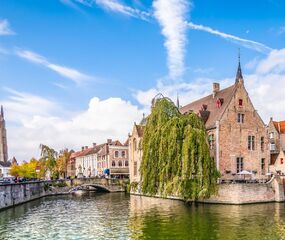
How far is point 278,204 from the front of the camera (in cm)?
3509

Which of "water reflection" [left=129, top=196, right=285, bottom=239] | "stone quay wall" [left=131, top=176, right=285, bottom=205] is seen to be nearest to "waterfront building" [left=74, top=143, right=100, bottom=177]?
"stone quay wall" [left=131, top=176, right=285, bottom=205]

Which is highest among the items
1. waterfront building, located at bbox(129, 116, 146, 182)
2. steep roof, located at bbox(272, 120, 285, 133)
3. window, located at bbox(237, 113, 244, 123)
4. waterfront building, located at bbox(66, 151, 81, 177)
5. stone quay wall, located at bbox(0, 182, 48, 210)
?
window, located at bbox(237, 113, 244, 123)

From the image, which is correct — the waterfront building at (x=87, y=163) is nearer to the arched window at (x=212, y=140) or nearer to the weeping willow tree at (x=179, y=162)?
the arched window at (x=212, y=140)

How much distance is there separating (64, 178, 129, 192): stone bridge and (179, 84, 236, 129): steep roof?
1972 centimetres

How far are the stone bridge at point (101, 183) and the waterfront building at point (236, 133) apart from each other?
2206 cm

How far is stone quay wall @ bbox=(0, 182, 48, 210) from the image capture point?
36094mm

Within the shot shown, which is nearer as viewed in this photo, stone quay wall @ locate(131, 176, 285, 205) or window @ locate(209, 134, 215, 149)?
stone quay wall @ locate(131, 176, 285, 205)

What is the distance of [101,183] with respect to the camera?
61.0 metres

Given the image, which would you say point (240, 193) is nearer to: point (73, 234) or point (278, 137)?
point (73, 234)

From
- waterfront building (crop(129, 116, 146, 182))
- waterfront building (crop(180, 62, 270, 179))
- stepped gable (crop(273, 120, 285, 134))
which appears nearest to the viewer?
waterfront building (crop(180, 62, 270, 179))

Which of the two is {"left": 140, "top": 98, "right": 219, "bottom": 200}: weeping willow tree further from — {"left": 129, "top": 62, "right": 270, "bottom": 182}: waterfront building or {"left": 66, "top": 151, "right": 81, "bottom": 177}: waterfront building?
{"left": 66, "top": 151, "right": 81, "bottom": 177}: waterfront building

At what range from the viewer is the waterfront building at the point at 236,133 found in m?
42.3

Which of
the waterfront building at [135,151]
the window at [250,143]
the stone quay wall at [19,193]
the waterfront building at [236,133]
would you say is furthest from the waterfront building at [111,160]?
the window at [250,143]

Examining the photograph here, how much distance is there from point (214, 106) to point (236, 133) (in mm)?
4637
